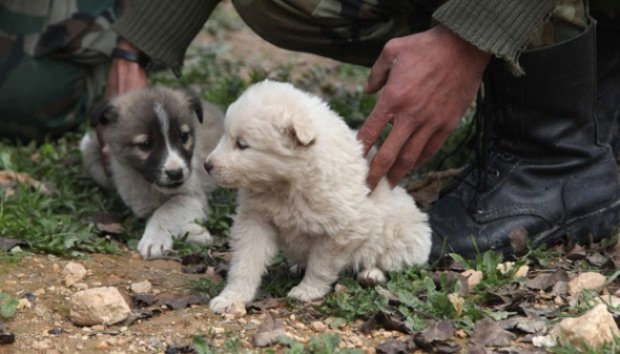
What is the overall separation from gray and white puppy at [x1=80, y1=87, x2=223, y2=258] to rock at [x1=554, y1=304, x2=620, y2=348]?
2060 mm

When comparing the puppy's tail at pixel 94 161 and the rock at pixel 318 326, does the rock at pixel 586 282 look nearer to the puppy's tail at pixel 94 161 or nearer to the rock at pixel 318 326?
the rock at pixel 318 326

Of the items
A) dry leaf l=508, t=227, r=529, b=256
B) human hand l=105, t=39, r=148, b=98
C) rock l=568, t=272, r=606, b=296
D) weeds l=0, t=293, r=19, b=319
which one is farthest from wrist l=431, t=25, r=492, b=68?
human hand l=105, t=39, r=148, b=98

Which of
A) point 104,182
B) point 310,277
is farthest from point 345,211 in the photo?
point 104,182

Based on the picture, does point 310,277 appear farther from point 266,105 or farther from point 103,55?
point 103,55

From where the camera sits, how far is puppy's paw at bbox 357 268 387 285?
3.69m

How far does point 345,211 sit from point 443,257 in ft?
2.18

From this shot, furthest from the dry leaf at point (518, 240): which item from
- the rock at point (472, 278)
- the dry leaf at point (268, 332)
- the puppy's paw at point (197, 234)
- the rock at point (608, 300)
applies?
the puppy's paw at point (197, 234)

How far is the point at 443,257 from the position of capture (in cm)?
396

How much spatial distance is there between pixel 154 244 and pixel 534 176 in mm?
1697

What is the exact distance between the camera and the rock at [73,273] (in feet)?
12.5

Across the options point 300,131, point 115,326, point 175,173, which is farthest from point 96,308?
point 175,173

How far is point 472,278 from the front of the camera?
367 cm

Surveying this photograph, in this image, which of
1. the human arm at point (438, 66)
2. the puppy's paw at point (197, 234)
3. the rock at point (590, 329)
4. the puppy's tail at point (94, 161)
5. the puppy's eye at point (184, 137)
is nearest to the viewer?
the rock at point (590, 329)

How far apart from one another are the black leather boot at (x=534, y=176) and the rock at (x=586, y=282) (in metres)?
0.43
